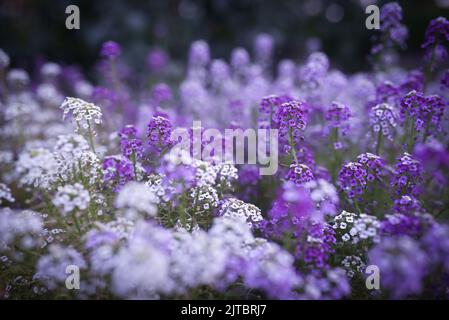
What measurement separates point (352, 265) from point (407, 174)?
3.05ft

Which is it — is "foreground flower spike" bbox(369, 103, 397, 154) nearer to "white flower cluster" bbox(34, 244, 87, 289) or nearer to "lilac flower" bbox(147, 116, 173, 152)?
"lilac flower" bbox(147, 116, 173, 152)

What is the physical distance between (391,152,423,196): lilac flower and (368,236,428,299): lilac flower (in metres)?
0.94

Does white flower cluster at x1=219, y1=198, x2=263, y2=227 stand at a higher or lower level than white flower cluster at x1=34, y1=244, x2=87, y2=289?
higher

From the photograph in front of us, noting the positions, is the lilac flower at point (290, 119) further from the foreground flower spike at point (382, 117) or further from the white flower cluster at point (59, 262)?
the white flower cluster at point (59, 262)

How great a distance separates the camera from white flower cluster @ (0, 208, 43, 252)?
10.2ft

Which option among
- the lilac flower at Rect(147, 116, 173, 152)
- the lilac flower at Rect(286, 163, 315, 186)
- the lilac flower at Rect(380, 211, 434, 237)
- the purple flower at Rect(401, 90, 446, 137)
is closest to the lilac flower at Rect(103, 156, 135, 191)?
the lilac flower at Rect(147, 116, 173, 152)

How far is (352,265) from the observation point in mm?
3359

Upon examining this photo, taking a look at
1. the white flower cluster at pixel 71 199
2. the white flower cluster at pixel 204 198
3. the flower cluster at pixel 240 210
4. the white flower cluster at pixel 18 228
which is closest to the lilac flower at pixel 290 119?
the flower cluster at pixel 240 210

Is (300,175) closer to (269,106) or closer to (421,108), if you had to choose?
(269,106)

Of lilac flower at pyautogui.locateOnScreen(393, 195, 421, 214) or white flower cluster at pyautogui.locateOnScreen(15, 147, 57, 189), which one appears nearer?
lilac flower at pyautogui.locateOnScreen(393, 195, 421, 214)

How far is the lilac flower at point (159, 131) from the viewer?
3553 mm

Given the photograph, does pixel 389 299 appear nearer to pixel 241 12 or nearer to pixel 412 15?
pixel 241 12

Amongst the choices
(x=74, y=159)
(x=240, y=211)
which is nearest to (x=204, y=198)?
(x=240, y=211)

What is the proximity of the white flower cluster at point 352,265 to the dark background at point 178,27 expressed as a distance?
6.23 meters
